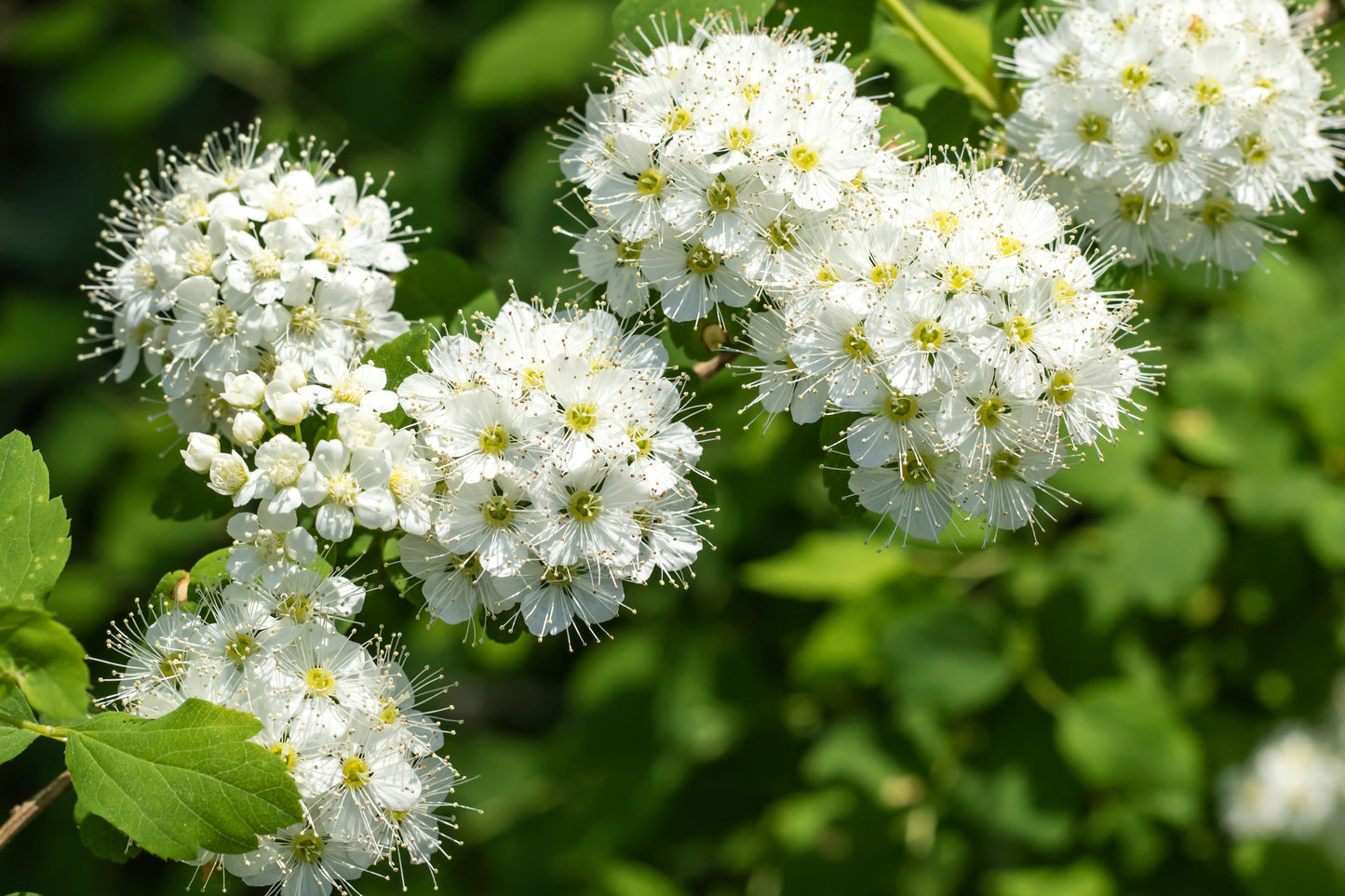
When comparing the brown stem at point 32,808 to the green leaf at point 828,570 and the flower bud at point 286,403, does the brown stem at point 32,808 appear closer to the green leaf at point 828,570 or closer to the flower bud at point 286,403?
the flower bud at point 286,403

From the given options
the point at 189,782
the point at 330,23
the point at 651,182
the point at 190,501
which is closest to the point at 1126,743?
the point at 651,182

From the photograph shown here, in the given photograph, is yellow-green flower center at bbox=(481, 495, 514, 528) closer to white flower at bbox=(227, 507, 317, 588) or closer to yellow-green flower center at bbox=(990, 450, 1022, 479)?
white flower at bbox=(227, 507, 317, 588)

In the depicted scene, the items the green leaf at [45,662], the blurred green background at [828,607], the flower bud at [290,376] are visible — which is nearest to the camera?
the green leaf at [45,662]

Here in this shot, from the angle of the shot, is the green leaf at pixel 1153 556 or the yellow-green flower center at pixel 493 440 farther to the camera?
the green leaf at pixel 1153 556

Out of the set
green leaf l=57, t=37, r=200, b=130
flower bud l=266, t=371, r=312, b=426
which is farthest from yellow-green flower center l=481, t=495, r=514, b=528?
green leaf l=57, t=37, r=200, b=130

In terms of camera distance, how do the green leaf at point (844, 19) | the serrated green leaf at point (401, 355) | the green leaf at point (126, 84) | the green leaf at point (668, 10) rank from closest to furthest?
1. the serrated green leaf at point (401, 355)
2. the green leaf at point (668, 10)
3. the green leaf at point (844, 19)
4. the green leaf at point (126, 84)

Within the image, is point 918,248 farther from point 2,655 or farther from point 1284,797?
point 1284,797

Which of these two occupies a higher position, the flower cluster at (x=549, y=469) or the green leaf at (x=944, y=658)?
the flower cluster at (x=549, y=469)

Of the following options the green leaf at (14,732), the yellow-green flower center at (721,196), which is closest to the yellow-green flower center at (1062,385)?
the yellow-green flower center at (721,196)
